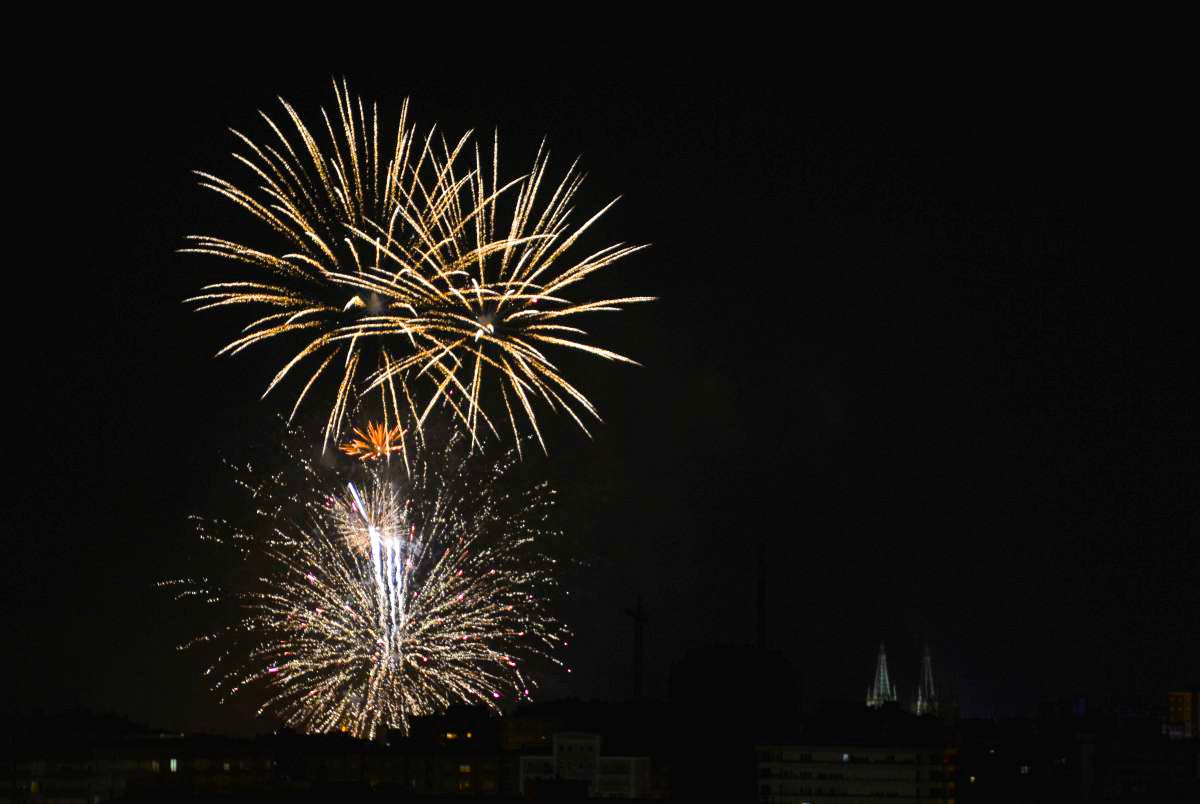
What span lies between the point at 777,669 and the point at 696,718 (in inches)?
264

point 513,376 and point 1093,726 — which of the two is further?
point 1093,726

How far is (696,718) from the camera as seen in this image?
283 feet

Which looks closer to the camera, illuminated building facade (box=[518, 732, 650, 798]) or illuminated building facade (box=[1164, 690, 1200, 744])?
illuminated building facade (box=[518, 732, 650, 798])

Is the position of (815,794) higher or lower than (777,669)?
lower

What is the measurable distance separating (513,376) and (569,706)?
6492cm

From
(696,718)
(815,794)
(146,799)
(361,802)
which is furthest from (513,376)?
(696,718)

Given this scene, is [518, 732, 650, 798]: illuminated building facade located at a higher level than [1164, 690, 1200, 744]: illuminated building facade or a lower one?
lower

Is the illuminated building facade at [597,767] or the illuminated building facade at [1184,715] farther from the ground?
the illuminated building facade at [1184,715]

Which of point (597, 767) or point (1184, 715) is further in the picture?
point (1184, 715)

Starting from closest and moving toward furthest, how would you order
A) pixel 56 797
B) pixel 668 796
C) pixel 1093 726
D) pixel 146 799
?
pixel 146 799 < pixel 56 797 < pixel 668 796 < pixel 1093 726

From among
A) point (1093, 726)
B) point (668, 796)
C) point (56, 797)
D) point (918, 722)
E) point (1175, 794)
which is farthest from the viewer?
point (1093, 726)

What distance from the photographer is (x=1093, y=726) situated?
120 meters

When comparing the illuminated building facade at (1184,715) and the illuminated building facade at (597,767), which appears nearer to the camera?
the illuminated building facade at (597,767)

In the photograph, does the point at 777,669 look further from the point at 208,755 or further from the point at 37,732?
the point at 37,732
